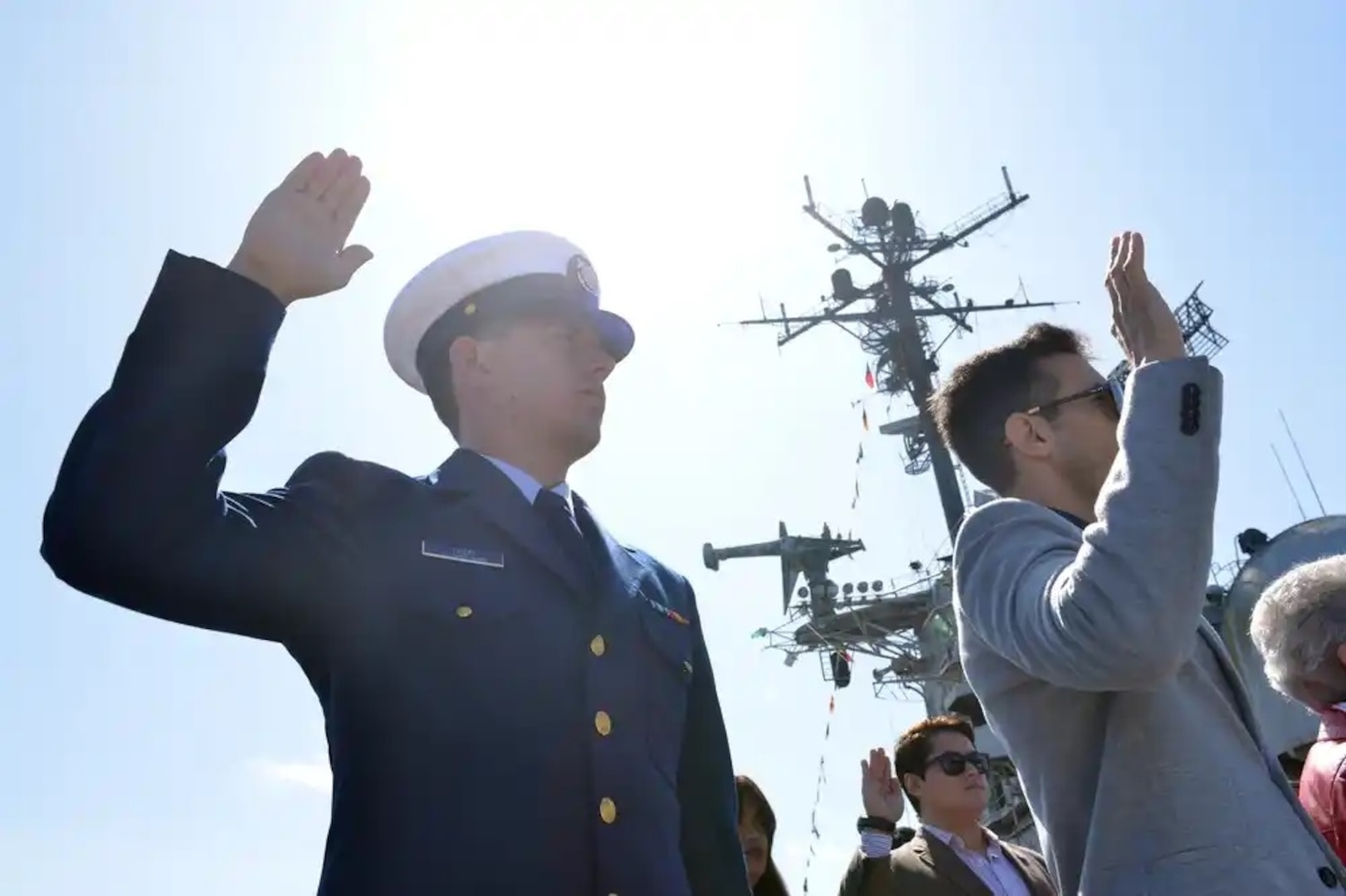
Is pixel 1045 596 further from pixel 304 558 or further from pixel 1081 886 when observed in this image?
pixel 304 558

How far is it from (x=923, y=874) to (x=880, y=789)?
1.06 feet

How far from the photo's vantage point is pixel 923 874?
384 centimetres

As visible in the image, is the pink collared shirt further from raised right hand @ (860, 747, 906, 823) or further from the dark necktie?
the dark necktie

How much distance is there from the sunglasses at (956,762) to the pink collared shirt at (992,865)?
0.26m

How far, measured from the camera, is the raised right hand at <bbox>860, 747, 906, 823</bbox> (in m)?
3.98

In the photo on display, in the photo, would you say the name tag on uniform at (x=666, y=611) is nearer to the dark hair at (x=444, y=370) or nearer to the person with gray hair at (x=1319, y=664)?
the dark hair at (x=444, y=370)

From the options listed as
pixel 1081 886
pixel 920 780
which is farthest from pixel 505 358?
pixel 920 780

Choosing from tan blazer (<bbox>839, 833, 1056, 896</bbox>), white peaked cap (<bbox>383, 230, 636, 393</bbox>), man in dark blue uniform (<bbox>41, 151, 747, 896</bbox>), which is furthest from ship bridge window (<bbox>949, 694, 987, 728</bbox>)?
man in dark blue uniform (<bbox>41, 151, 747, 896</bbox>)

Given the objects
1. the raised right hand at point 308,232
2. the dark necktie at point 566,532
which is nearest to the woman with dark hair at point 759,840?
the dark necktie at point 566,532

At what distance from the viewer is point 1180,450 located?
65.8 inches

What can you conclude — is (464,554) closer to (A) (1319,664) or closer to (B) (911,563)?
(A) (1319,664)

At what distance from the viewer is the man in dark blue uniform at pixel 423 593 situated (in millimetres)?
1366

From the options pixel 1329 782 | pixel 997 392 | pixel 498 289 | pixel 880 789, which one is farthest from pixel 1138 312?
pixel 880 789

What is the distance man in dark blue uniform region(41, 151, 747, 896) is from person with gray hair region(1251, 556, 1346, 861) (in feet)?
4.98
